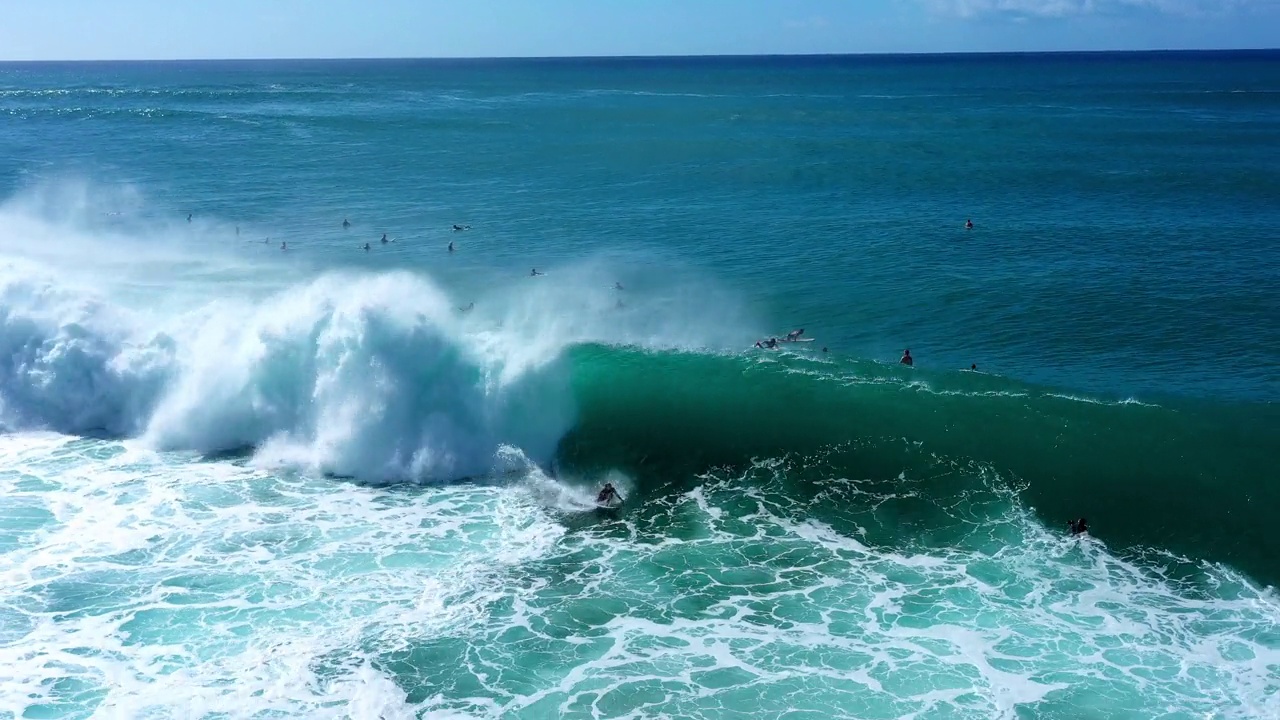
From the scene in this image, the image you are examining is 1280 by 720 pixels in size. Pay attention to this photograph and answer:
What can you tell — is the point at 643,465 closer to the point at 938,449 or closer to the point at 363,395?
the point at 938,449

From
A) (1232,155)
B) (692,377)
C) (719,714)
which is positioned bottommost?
(719,714)

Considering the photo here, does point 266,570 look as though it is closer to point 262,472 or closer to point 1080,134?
point 262,472

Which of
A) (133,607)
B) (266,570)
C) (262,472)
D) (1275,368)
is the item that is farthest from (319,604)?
(1275,368)

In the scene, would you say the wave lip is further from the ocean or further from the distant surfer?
the distant surfer

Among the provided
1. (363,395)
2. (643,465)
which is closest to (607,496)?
(643,465)

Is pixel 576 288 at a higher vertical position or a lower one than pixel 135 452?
higher

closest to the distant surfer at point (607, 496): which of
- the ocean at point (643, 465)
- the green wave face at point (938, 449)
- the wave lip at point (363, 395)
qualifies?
the ocean at point (643, 465)

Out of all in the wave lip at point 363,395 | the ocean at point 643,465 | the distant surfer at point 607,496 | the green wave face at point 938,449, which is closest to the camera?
the ocean at point 643,465

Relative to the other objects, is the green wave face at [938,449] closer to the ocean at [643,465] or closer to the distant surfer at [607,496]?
the ocean at [643,465]
